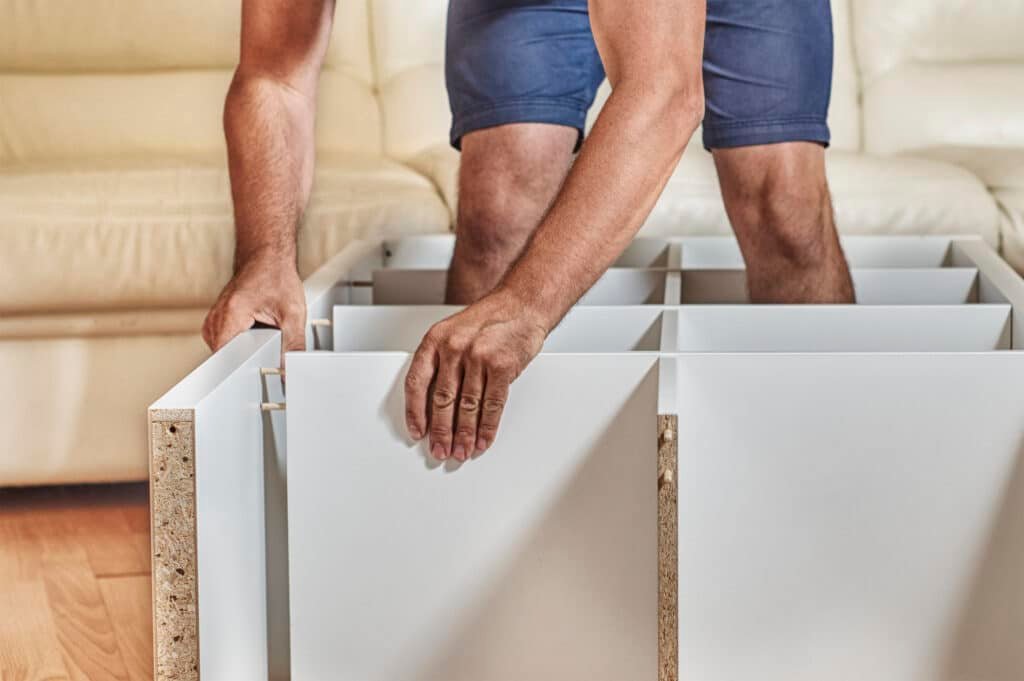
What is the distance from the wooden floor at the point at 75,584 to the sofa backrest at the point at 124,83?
0.71 m

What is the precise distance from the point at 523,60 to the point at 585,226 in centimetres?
49

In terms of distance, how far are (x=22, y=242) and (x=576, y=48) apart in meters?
0.73

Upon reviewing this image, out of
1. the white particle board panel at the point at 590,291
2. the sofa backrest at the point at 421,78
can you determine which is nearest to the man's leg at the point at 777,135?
the white particle board panel at the point at 590,291

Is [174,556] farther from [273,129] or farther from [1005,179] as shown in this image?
[1005,179]

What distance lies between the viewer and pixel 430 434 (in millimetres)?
905

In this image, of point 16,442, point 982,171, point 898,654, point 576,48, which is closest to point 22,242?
point 16,442

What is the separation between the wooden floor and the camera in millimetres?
1168

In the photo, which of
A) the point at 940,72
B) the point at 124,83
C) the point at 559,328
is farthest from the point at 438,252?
the point at 940,72

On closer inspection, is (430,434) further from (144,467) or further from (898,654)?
(144,467)

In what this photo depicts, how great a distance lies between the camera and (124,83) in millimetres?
2248

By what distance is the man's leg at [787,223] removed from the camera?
1.38 m

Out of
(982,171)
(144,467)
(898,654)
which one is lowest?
(144,467)

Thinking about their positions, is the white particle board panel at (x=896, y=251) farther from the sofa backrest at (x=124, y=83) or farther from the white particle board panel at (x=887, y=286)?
the sofa backrest at (x=124, y=83)

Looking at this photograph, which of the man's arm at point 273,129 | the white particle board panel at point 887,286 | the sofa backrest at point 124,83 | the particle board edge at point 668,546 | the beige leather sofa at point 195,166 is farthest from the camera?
the sofa backrest at point 124,83
